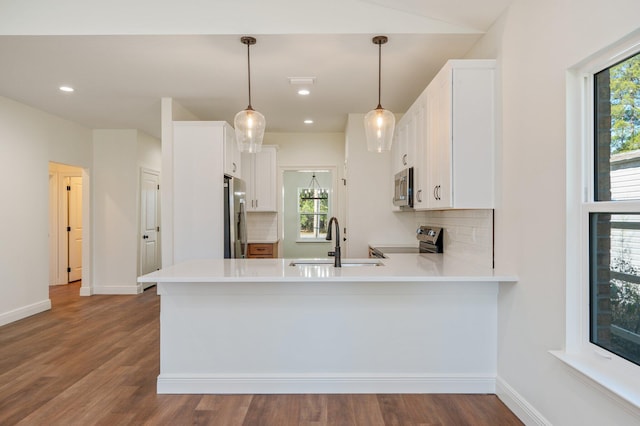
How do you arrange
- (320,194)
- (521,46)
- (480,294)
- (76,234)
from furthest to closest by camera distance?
(320,194) < (76,234) < (480,294) < (521,46)

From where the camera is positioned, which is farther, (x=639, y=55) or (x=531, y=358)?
(x=531, y=358)

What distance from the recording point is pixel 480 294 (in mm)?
2611

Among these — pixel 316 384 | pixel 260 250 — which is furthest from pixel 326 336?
pixel 260 250

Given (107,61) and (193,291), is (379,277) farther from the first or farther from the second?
(107,61)

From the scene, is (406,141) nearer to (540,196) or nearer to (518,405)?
(540,196)

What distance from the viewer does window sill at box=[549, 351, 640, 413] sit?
1.48 m

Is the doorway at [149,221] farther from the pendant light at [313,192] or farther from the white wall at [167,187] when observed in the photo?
the pendant light at [313,192]

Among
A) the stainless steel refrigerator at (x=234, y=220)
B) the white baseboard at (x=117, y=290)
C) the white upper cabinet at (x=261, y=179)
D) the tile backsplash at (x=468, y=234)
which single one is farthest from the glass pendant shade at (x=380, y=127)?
the white baseboard at (x=117, y=290)

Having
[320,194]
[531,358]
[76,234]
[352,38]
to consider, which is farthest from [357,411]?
[76,234]

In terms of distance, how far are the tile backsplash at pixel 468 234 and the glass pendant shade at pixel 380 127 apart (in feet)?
2.85

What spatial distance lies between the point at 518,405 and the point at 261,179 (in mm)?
4422

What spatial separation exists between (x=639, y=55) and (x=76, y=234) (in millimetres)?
8037

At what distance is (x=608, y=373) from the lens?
1646 millimetres

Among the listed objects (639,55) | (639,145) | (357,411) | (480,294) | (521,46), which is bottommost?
(357,411)
